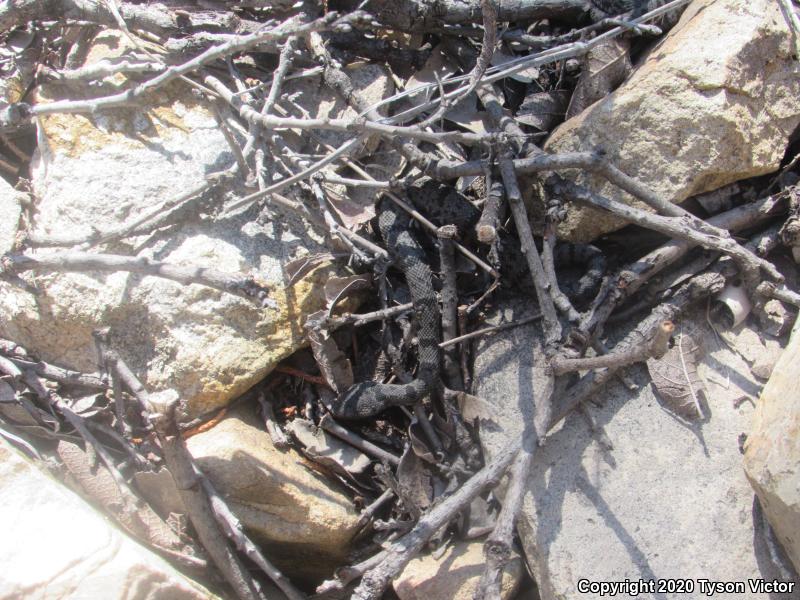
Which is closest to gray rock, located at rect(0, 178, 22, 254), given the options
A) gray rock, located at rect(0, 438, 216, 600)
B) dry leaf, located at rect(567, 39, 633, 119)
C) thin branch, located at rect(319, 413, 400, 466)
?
gray rock, located at rect(0, 438, 216, 600)

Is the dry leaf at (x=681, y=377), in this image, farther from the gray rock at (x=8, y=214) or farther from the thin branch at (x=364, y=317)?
the gray rock at (x=8, y=214)

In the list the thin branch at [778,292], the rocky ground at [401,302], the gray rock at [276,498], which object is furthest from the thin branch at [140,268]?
the thin branch at [778,292]

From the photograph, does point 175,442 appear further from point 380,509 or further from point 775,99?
point 775,99

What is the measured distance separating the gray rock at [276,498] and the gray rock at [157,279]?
236 millimetres

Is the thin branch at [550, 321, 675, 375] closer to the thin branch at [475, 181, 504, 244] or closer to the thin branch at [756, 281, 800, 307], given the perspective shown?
the thin branch at [475, 181, 504, 244]

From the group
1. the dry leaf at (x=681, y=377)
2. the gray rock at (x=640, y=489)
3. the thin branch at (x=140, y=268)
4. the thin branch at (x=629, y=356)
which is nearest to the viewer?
the thin branch at (x=629, y=356)

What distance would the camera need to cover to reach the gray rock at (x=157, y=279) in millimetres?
2912

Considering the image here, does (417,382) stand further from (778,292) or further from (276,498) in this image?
(778,292)

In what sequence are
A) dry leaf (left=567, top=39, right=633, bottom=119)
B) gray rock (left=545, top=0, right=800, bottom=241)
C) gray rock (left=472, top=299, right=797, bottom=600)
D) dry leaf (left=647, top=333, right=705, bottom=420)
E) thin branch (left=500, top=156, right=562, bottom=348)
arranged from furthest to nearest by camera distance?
dry leaf (left=567, top=39, right=633, bottom=119)
gray rock (left=545, top=0, right=800, bottom=241)
dry leaf (left=647, top=333, right=705, bottom=420)
thin branch (left=500, top=156, right=562, bottom=348)
gray rock (left=472, top=299, right=797, bottom=600)

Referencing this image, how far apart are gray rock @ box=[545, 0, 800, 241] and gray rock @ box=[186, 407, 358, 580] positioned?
1626 mm

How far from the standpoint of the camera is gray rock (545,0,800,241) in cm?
285

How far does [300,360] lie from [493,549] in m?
1.31

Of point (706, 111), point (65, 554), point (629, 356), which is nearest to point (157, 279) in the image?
point (65, 554)

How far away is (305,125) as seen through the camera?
2.56 metres
